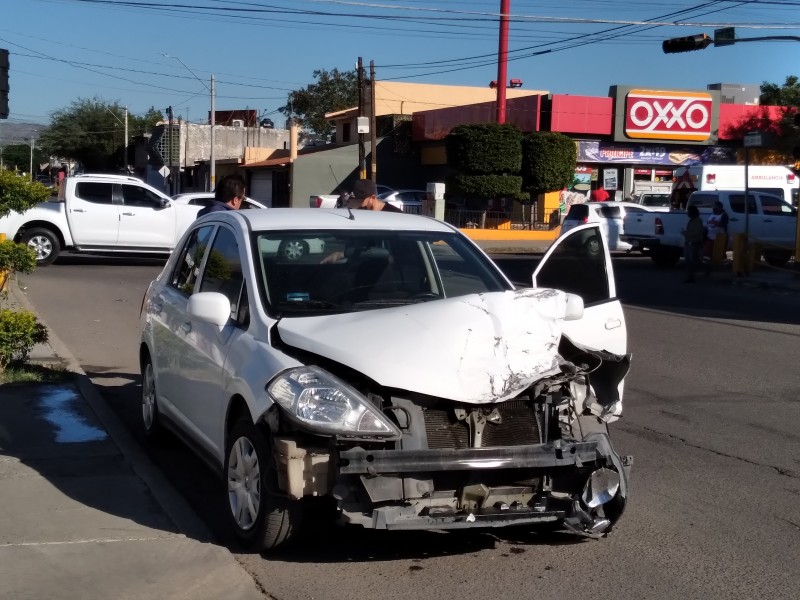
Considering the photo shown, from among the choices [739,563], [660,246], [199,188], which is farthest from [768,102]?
[739,563]

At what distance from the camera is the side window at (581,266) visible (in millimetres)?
6727

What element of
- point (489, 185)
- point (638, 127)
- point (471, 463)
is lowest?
point (471, 463)

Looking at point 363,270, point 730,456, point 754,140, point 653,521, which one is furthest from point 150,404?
point 754,140

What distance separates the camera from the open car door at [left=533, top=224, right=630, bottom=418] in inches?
254

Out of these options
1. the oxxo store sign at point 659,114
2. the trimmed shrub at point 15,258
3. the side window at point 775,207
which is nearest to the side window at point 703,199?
the side window at point 775,207

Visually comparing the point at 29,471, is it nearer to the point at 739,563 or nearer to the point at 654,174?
the point at 739,563

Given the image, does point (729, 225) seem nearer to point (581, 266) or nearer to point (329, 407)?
point (581, 266)

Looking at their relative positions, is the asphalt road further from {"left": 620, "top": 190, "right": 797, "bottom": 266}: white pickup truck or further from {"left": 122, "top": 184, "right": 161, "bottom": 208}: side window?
{"left": 620, "top": 190, "right": 797, "bottom": 266}: white pickup truck

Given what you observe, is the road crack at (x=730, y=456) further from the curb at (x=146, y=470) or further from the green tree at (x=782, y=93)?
the green tree at (x=782, y=93)

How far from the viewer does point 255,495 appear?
5.03 meters

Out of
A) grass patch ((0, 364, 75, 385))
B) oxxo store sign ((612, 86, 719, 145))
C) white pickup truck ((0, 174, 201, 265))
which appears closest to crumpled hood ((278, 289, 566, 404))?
grass patch ((0, 364, 75, 385))

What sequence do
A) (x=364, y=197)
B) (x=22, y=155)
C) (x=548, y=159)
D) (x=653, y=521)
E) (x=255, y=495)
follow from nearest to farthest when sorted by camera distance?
(x=255, y=495) → (x=653, y=521) → (x=364, y=197) → (x=548, y=159) → (x=22, y=155)

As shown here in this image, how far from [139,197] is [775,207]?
16.5 metres

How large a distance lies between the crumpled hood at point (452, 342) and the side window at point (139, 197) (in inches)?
711
